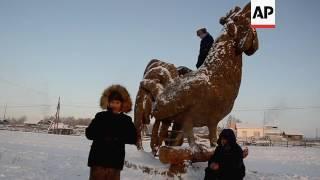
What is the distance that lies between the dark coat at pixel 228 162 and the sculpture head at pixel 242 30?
2.68 metres

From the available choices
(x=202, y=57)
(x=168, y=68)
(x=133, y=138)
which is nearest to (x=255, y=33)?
(x=202, y=57)

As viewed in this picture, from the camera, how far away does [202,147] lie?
7.08m

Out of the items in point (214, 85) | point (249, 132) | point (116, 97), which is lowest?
point (116, 97)

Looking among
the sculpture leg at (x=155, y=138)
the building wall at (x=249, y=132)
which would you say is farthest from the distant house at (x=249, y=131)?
the sculpture leg at (x=155, y=138)

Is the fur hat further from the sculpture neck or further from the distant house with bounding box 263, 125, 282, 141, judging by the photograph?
the distant house with bounding box 263, 125, 282, 141

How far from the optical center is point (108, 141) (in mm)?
3598

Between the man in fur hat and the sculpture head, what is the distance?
396cm

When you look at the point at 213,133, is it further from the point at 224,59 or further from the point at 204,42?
the point at 204,42

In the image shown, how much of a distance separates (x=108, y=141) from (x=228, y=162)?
6.10 ft

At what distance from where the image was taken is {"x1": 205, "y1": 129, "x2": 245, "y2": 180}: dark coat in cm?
471

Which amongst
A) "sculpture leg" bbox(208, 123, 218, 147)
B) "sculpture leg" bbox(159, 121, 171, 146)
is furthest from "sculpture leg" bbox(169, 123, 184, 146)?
"sculpture leg" bbox(208, 123, 218, 147)

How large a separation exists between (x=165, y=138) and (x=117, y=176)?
16.9 feet

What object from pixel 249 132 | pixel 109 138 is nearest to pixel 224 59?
pixel 109 138

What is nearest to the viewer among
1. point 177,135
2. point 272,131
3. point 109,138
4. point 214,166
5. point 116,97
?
point 109,138
